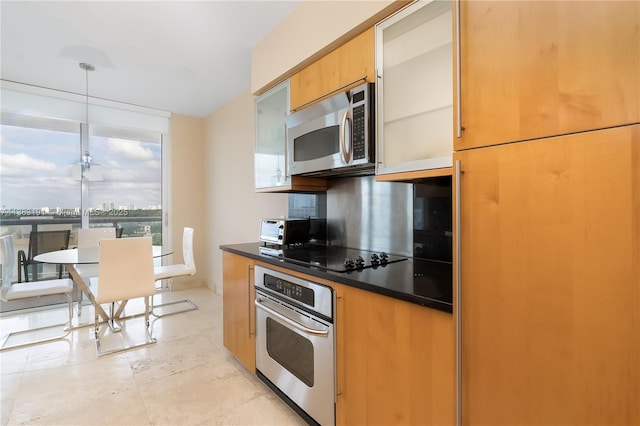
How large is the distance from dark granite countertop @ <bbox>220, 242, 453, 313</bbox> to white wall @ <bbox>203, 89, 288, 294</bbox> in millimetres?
1536

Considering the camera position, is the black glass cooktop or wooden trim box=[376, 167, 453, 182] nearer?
wooden trim box=[376, 167, 453, 182]

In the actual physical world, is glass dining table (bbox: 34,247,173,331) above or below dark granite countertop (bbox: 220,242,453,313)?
below

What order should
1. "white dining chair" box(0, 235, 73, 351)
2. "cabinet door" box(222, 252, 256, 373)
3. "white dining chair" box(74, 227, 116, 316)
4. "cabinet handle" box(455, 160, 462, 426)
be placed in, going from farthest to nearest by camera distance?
"white dining chair" box(74, 227, 116, 316)
"white dining chair" box(0, 235, 73, 351)
"cabinet door" box(222, 252, 256, 373)
"cabinet handle" box(455, 160, 462, 426)

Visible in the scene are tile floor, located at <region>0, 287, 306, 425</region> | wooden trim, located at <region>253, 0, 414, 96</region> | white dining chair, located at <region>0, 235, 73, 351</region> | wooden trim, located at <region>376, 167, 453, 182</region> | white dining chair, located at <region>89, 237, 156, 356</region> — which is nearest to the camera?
Answer: wooden trim, located at <region>376, 167, 453, 182</region>

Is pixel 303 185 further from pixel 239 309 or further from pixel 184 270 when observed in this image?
pixel 184 270

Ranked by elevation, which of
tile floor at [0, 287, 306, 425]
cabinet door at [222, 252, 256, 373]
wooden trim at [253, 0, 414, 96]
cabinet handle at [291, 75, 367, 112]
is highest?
wooden trim at [253, 0, 414, 96]

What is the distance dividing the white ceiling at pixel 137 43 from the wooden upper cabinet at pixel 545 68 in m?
1.62

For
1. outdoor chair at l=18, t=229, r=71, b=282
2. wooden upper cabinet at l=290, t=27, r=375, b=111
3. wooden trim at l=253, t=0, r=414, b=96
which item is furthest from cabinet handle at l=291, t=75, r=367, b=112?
outdoor chair at l=18, t=229, r=71, b=282

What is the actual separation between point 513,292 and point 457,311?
7.1 inches

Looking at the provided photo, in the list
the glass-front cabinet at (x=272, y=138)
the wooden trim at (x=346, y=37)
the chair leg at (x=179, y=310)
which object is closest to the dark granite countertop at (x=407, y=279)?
the glass-front cabinet at (x=272, y=138)

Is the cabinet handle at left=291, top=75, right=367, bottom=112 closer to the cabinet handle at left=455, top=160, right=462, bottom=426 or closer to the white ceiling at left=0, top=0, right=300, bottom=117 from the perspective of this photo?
the white ceiling at left=0, top=0, right=300, bottom=117

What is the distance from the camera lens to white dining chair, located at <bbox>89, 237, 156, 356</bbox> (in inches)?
101

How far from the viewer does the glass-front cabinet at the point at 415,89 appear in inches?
52.7

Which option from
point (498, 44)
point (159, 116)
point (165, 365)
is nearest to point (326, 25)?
point (498, 44)
